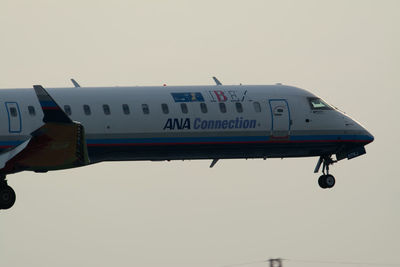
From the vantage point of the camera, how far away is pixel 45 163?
52.3 meters

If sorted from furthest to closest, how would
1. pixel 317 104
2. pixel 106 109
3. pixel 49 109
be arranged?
pixel 317 104 < pixel 106 109 < pixel 49 109

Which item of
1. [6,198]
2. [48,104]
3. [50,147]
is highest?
[48,104]

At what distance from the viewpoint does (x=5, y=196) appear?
53.9 meters

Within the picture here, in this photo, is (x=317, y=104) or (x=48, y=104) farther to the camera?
(x=317, y=104)

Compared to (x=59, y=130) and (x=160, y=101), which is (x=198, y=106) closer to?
(x=160, y=101)

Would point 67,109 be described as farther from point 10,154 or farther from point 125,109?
point 10,154

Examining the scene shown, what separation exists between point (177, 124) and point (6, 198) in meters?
7.04

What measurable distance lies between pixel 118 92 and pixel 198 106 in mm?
3179

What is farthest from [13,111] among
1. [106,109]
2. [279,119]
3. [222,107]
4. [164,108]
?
[279,119]

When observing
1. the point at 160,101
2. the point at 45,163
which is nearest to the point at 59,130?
the point at 45,163

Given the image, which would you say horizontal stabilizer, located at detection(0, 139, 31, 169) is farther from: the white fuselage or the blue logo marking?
the blue logo marking

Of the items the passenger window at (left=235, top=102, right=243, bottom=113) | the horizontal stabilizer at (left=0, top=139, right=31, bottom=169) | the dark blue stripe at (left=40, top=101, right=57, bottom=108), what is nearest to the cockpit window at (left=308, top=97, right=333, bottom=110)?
the passenger window at (left=235, top=102, right=243, bottom=113)

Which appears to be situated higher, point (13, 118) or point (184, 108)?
point (184, 108)

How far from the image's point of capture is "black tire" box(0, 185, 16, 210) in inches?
2121
